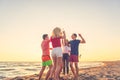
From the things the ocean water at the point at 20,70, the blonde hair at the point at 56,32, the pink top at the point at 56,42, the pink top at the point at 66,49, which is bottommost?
the ocean water at the point at 20,70

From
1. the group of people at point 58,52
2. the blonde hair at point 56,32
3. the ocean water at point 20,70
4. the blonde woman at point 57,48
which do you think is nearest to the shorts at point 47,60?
the group of people at point 58,52

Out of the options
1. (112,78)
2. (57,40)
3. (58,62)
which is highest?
(57,40)

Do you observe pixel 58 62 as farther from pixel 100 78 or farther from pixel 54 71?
pixel 100 78

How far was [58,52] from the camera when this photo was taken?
7.40 meters

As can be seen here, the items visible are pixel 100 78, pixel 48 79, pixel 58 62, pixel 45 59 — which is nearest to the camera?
pixel 58 62

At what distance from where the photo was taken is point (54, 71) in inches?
311

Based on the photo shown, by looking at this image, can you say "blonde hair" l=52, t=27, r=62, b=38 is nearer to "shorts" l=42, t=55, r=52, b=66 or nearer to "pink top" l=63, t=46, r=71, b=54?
"shorts" l=42, t=55, r=52, b=66

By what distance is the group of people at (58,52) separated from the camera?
24.4 feet

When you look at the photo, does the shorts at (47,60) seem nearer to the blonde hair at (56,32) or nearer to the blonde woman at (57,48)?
the blonde woman at (57,48)

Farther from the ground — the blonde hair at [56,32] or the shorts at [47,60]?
the blonde hair at [56,32]

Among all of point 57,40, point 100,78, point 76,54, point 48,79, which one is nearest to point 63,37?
point 57,40

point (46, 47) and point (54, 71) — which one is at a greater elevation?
point (46, 47)

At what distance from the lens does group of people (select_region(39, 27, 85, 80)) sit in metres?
7.45

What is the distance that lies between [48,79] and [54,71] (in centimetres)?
105
